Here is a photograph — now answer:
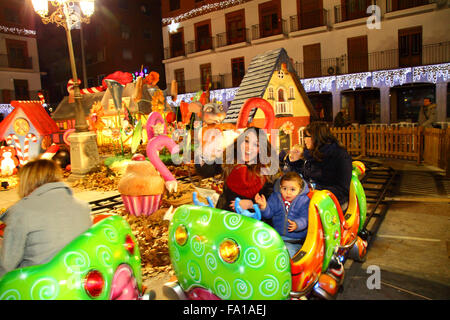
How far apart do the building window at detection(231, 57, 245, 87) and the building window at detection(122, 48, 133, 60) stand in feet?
37.8

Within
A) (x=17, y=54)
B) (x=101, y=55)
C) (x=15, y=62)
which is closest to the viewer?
(x=15, y=62)

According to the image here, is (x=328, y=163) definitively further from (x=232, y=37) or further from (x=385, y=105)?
(x=232, y=37)

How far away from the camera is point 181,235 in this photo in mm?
2549

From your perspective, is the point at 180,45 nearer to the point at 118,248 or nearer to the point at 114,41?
the point at 114,41

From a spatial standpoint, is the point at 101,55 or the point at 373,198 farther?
the point at 101,55

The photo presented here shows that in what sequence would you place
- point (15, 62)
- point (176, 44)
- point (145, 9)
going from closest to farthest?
point (176, 44), point (15, 62), point (145, 9)

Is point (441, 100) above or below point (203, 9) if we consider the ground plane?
below

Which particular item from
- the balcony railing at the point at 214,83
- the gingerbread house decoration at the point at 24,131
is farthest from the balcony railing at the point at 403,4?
the gingerbread house decoration at the point at 24,131

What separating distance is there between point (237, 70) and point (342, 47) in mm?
7664

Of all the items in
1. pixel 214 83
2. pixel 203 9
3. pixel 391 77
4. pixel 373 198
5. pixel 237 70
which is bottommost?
pixel 373 198

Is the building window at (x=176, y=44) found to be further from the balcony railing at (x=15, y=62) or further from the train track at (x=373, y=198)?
the train track at (x=373, y=198)

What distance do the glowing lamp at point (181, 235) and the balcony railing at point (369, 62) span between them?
20.4 metres

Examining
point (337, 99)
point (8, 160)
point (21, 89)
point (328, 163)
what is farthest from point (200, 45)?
point (328, 163)

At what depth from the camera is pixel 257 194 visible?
2863 millimetres
